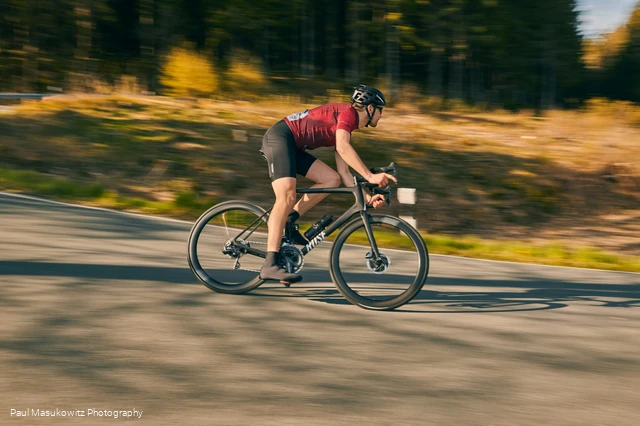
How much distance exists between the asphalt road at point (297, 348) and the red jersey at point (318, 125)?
1.34m

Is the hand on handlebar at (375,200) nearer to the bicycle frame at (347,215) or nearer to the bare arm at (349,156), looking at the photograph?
the bicycle frame at (347,215)

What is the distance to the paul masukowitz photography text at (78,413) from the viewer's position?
3.79 m

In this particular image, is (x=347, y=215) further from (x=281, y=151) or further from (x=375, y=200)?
(x=281, y=151)

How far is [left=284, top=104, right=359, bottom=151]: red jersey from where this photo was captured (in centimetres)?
632

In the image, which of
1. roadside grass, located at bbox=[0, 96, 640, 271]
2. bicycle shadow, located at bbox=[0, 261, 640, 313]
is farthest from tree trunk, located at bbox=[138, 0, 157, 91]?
bicycle shadow, located at bbox=[0, 261, 640, 313]

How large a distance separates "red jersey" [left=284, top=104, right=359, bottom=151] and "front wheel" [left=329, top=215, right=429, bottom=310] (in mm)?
737

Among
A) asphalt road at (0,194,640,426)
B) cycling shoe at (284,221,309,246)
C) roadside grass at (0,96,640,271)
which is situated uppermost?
cycling shoe at (284,221,309,246)

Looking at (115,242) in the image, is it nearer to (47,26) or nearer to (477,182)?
(477,182)

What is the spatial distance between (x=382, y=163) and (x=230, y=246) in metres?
12.0

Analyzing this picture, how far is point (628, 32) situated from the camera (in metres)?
67.8

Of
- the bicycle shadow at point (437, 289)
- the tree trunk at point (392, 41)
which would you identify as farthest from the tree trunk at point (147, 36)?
the bicycle shadow at point (437, 289)

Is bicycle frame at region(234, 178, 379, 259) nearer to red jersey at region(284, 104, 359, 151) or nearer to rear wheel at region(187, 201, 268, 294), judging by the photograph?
rear wheel at region(187, 201, 268, 294)

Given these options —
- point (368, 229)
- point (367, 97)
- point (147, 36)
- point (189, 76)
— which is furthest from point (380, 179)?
point (147, 36)

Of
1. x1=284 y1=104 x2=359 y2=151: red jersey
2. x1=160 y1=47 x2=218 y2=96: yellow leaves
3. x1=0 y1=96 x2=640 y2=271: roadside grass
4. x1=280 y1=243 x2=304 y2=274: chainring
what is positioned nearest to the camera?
x1=284 y1=104 x2=359 y2=151: red jersey
